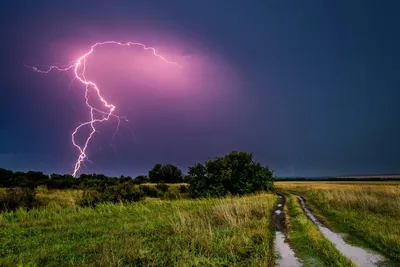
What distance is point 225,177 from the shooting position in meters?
31.9

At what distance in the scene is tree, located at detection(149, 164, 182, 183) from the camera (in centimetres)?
8825

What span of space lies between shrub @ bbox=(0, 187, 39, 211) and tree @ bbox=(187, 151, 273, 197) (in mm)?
16670

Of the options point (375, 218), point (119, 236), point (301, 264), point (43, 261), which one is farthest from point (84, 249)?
point (375, 218)

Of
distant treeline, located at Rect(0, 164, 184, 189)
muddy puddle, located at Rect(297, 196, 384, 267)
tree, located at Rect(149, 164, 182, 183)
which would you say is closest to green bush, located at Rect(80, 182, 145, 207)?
distant treeline, located at Rect(0, 164, 184, 189)

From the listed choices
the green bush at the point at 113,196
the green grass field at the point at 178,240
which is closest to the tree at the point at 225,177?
the green bush at the point at 113,196

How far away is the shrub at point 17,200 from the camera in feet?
57.5

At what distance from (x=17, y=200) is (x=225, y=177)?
19.8m

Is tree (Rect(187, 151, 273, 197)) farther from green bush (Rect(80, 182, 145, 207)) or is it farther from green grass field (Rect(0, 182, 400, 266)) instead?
green grass field (Rect(0, 182, 400, 266))

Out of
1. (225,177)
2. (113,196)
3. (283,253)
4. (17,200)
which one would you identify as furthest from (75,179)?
(283,253)

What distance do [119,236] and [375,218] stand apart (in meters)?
11.5

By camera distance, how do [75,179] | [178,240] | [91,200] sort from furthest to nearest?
1. [75,179]
2. [91,200]
3. [178,240]

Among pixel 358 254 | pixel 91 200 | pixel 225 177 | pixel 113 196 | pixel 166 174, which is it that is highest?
pixel 166 174

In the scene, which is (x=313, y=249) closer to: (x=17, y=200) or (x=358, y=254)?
(x=358, y=254)

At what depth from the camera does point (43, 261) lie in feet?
24.4
